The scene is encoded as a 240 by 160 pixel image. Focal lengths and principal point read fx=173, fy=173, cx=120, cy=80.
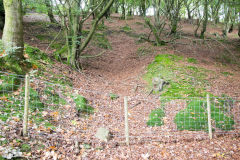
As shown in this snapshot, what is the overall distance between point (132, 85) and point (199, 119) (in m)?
4.25

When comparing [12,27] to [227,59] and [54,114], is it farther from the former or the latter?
[227,59]

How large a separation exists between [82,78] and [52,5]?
4225 mm

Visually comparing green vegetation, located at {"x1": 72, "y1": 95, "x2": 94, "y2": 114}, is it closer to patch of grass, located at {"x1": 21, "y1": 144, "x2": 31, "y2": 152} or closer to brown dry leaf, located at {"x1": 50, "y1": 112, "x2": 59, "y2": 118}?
brown dry leaf, located at {"x1": 50, "y1": 112, "x2": 59, "y2": 118}

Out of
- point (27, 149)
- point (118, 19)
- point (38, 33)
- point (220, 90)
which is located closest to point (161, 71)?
point (220, 90)

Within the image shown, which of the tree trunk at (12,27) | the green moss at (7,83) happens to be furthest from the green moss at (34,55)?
the green moss at (7,83)

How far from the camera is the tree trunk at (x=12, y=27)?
6.15 metres

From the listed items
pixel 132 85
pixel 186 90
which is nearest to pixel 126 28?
pixel 132 85

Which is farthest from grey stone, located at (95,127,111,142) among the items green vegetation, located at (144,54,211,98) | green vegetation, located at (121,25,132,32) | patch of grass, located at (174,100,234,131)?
green vegetation, located at (121,25,132,32)

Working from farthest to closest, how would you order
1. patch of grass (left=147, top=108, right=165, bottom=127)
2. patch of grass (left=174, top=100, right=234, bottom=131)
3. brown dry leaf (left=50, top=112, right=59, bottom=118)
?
patch of grass (left=147, top=108, right=165, bottom=127) → patch of grass (left=174, top=100, right=234, bottom=131) → brown dry leaf (left=50, top=112, right=59, bottom=118)

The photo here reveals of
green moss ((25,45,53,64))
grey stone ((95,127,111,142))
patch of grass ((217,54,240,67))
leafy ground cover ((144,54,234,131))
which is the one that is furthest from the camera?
patch of grass ((217,54,240,67))

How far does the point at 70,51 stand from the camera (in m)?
10.4

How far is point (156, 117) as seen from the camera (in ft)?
21.7

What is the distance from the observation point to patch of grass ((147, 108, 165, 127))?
6.40 m

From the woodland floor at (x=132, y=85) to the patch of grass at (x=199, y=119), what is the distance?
16.9 inches
